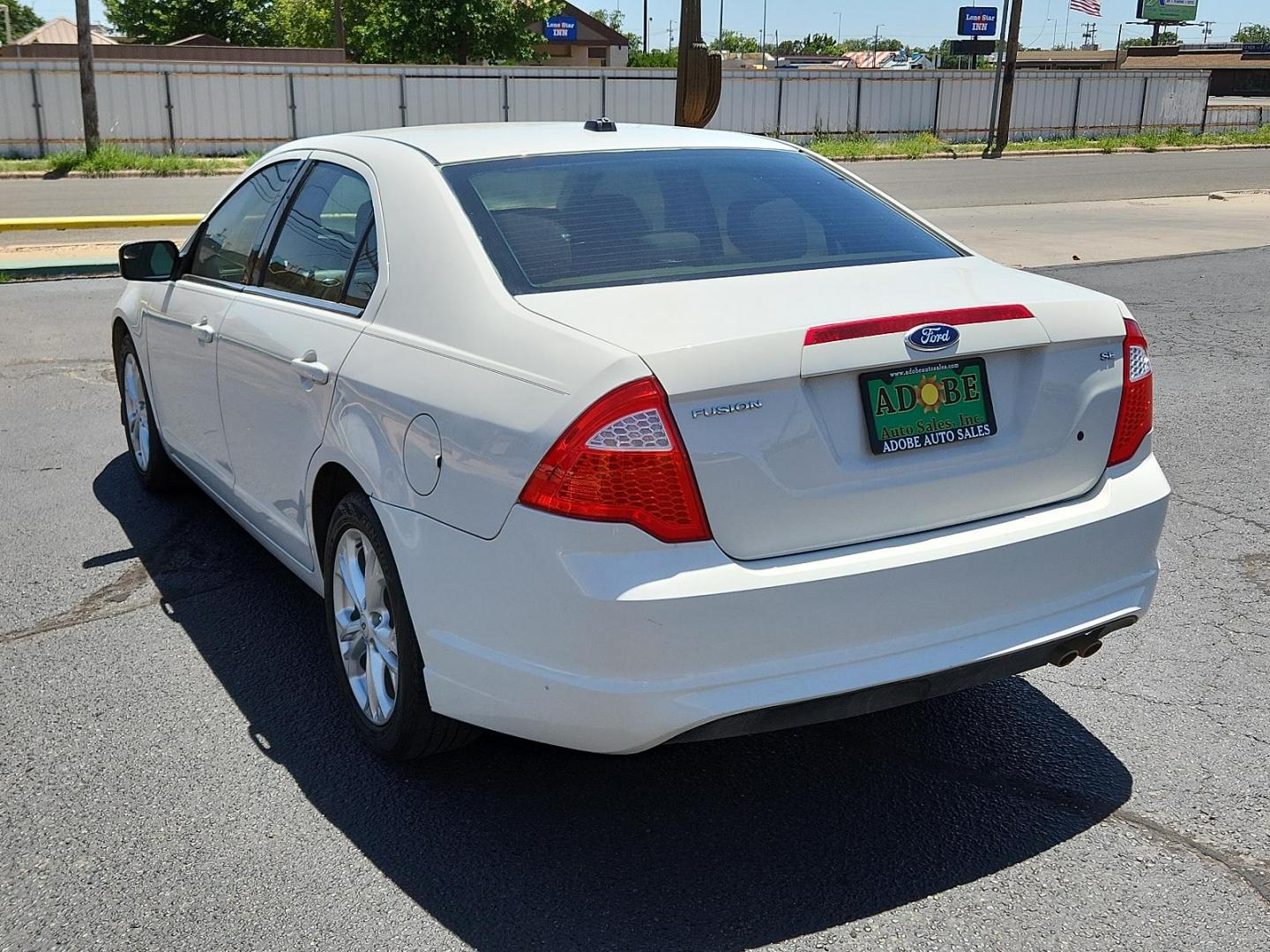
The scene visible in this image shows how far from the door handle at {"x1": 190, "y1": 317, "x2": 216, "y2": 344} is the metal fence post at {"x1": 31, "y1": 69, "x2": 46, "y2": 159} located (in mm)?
30709

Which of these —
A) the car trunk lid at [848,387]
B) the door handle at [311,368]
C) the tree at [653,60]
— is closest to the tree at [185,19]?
the tree at [653,60]

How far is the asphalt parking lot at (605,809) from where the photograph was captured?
2885 millimetres

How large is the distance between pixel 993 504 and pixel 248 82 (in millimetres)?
34089

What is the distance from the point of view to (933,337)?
9.68ft

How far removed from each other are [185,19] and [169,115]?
38347 mm

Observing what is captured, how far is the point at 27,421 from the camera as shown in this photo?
735 cm

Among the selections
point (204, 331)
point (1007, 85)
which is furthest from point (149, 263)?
point (1007, 85)

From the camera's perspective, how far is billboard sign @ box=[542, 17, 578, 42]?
78.1m

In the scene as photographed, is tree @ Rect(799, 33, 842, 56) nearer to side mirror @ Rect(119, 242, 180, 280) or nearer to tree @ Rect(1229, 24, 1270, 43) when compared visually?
tree @ Rect(1229, 24, 1270, 43)

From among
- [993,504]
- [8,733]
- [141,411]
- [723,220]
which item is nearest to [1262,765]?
[993,504]

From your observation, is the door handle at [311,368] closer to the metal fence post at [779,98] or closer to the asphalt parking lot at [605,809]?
the asphalt parking lot at [605,809]

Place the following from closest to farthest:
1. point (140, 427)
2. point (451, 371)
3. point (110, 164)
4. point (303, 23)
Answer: point (451, 371)
point (140, 427)
point (110, 164)
point (303, 23)

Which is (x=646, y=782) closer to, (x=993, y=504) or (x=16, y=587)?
(x=993, y=504)

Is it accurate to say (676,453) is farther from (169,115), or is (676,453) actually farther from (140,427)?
(169,115)
